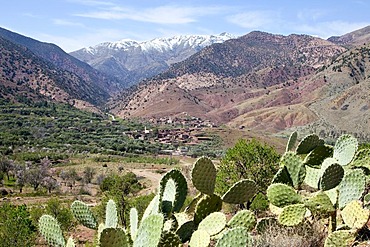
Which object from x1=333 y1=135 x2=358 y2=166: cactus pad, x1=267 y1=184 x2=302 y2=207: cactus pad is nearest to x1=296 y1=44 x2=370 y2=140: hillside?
x1=333 y1=135 x2=358 y2=166: cactus pad

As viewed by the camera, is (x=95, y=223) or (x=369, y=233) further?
(x=369, y=233)

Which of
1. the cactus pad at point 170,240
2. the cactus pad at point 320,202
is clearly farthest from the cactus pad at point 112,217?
the cactus pad at point 320,202

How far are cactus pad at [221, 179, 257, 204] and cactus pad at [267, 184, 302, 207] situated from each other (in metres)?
0.76

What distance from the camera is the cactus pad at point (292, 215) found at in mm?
Result: 5703

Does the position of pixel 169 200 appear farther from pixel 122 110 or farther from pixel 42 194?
pixel 122 110

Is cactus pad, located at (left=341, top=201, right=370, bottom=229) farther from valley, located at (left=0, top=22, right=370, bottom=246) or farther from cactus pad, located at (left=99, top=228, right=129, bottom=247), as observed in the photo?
cactus pad, located at (left=99, top=228, right=129, bottom=247)

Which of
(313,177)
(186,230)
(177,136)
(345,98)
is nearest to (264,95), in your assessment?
(345,98)

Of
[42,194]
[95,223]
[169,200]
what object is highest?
[169,200]

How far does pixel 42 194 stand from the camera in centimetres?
4975

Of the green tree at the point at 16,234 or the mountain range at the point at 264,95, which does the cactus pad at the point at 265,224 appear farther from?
the mountain range at the point at 264,95

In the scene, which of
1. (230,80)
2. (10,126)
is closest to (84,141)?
(10,126)

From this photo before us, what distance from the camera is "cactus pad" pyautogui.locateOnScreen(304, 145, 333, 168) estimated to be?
21.3ft

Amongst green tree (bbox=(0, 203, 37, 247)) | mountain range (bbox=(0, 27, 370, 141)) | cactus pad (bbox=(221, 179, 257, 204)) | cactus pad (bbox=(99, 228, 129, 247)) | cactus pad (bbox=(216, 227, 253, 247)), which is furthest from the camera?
mountain range (bbox=(0, 27, 370, 141))

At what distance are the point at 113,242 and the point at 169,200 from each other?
1412mm
